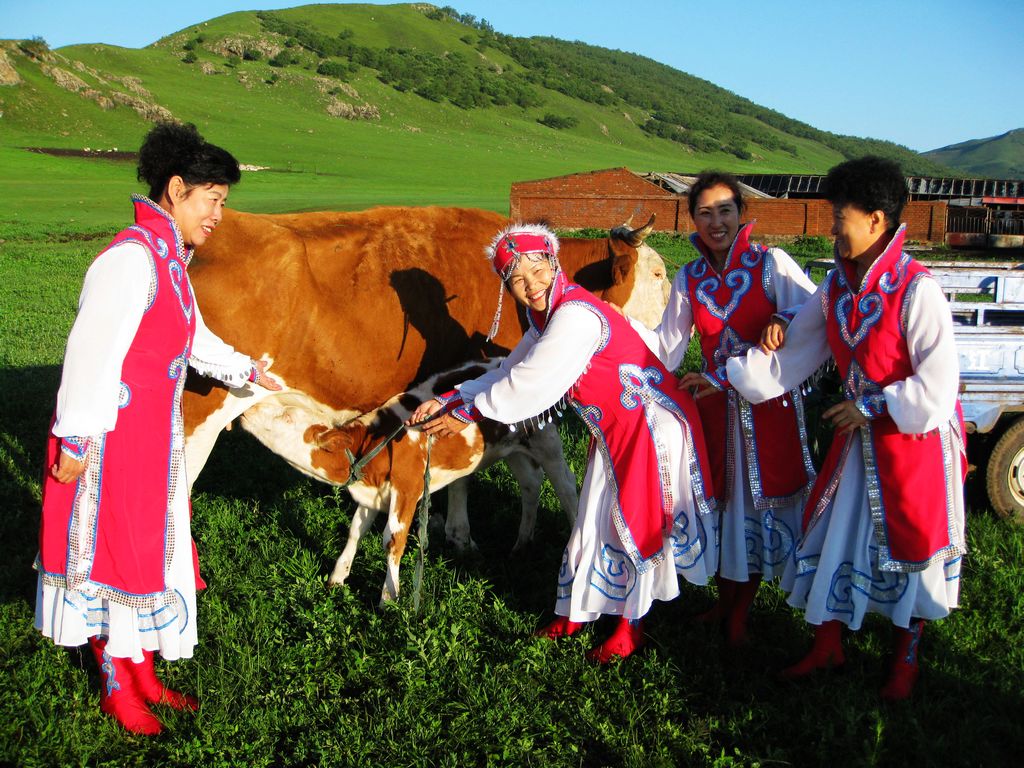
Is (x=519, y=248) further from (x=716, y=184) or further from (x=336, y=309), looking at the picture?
(x=336, y=309)

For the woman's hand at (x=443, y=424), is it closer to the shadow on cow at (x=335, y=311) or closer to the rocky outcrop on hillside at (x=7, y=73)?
the shadow on cow at (x=335, y=311)

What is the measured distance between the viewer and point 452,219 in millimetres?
5332

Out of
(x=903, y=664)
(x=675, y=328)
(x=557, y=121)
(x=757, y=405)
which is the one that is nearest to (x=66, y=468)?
(x=675, y=328)

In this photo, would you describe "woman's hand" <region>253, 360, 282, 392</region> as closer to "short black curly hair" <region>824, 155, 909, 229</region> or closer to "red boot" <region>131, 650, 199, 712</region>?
"red boot" <region>131, 650, 199, 712</region>

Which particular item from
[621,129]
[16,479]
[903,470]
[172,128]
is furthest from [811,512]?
[621,129]

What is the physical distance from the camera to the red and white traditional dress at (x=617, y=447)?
11.6 ft

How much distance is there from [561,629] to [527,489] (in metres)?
1.38

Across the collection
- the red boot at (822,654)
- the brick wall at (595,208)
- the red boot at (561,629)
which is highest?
the brick wall at (595,208)

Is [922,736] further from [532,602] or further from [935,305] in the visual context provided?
[532,602]

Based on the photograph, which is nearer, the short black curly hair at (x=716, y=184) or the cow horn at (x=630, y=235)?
the short black curly hair at (x=716, y=184)

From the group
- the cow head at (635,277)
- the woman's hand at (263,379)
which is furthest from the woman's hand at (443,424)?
the cow head at (635,277)

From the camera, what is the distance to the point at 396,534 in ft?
15.1

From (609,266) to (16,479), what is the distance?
173 inches

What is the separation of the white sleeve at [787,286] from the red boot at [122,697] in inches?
123
